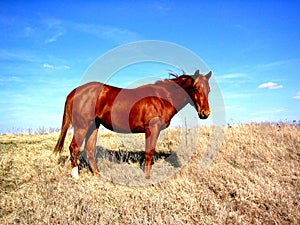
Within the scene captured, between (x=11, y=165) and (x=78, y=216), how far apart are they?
3.72m

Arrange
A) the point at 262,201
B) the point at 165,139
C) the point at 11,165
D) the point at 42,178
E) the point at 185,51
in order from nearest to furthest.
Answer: the point at 262,201
the point at 42,178
the point at 11,165
the point at 185,51
the point at 165,139

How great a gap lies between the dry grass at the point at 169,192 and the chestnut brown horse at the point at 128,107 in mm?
856

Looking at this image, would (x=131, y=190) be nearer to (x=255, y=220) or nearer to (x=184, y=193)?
(x=184, y=193)

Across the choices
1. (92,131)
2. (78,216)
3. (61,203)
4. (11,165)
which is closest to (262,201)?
(78,216)

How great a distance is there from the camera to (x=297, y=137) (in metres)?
8.07

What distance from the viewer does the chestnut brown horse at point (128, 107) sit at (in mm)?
5996

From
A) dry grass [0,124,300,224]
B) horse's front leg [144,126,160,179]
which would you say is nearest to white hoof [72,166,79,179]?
dry grass [0,124,300,224]

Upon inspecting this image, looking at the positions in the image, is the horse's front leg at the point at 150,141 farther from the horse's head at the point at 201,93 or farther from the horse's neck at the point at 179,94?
the horse's head at the point at 201,93

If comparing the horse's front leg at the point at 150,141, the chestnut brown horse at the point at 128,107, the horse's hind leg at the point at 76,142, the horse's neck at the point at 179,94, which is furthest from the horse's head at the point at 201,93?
the horse's hind leg at the point at 76,142

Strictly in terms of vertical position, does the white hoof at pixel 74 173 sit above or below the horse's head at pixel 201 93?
below

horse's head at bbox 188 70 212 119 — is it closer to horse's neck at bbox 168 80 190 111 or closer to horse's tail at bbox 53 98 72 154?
horse's neck at bbox 168 80 190 111

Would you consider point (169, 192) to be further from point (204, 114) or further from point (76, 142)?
point (76, 142)

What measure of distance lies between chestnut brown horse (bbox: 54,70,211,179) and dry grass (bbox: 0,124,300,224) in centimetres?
86

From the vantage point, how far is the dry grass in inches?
150
